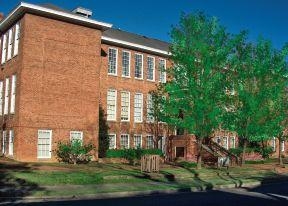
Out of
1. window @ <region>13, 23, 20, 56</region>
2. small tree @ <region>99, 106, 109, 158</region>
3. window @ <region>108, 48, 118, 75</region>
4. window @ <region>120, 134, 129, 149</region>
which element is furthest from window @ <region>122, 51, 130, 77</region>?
window @ <region>13, 23, 20, 56</region>

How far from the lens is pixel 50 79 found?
110ft

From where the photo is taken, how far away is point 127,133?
41.9 m

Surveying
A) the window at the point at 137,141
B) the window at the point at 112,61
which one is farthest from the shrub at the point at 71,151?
the window at the point at 137,141

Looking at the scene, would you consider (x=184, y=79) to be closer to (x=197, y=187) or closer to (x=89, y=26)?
(x=89, y=26)

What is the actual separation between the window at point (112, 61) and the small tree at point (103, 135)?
11.8 feet

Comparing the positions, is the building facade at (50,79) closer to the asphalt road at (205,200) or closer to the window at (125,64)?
the window at (125,64)

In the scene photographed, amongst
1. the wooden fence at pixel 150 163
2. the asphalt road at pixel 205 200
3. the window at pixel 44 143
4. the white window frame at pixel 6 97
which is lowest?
the asphalt road at pixel 205 200

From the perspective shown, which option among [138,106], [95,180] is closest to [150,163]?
[95,180]

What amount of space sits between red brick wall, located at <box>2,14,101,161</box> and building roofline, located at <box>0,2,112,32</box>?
1.23ft

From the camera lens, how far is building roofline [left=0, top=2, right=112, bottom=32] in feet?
106

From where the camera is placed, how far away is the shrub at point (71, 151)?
107ft

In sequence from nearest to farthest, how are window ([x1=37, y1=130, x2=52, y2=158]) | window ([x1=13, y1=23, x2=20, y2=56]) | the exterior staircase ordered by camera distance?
window ([x1=37, y1=130, x2=52, y2=158]), window ([x1=13, y1=23, x2=20, y2=56]), the exterior staircase

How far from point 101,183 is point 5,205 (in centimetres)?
773

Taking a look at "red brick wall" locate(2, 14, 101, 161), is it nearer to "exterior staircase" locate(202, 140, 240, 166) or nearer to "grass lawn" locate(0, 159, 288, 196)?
"grass lawn" locate(0, 159, 288, 196)
